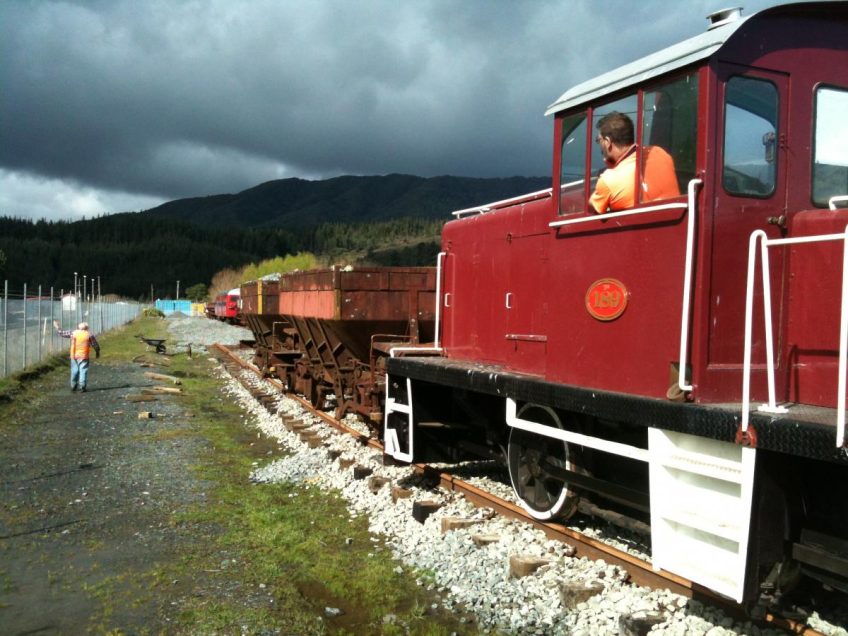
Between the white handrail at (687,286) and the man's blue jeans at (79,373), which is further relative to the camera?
the man's blue jeans at (79,373)

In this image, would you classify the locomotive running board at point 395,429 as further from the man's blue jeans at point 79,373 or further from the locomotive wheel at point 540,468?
the man's blue jeans at point 79,373

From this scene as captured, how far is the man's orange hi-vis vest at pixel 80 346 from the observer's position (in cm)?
1820

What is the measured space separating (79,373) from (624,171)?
1712 centimetres

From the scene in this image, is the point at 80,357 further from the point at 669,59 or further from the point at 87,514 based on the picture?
the point at 669,59

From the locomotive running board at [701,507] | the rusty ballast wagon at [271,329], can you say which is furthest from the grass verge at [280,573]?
the rusty ballast wagon at [271,329]

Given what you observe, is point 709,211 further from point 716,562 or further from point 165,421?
point 165,421

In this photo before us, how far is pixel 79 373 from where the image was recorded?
18.5 m

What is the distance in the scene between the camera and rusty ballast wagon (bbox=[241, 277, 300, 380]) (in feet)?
55.4

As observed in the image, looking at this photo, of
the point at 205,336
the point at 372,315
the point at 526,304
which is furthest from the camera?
the point at 205,336

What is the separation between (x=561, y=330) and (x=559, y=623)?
1928mm

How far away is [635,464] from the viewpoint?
557 centimetres

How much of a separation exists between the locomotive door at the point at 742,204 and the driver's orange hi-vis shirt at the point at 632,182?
32 cm

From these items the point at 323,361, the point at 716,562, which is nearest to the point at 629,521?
the point at 716,562

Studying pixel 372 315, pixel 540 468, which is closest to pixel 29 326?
pixel 372 315
